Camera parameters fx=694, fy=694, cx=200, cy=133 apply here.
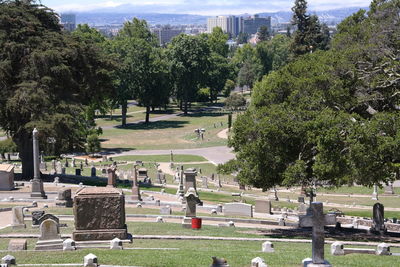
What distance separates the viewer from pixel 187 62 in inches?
4289

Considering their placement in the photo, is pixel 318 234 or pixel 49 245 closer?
pixel 318 234

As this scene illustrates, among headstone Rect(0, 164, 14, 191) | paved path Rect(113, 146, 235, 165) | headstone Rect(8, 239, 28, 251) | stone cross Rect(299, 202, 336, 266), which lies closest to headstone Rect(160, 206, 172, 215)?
headstone Rect(0, 164, 14, 191)

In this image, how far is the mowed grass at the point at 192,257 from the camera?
19.0 metres

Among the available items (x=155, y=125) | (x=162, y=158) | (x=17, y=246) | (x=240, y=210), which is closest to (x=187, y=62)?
(x=155, y=125)

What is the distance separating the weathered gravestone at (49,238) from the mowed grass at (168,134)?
191ft

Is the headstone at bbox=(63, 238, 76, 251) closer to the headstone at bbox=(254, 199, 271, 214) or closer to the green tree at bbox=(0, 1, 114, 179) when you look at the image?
the headstone at bbox=(254, 199, 271, 214)

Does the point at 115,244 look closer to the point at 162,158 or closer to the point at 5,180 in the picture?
the point at 5,180

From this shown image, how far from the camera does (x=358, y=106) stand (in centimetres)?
3070

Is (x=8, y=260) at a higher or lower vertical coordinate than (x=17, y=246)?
higher

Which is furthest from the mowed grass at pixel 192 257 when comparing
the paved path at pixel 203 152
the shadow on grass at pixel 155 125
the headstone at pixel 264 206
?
the shadow on grass at pixel 155 125

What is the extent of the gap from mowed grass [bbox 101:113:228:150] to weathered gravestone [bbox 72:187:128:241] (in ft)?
188

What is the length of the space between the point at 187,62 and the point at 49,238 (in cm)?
8854

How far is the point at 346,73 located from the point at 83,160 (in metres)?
43.6

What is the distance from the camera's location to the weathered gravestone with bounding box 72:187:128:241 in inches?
884
